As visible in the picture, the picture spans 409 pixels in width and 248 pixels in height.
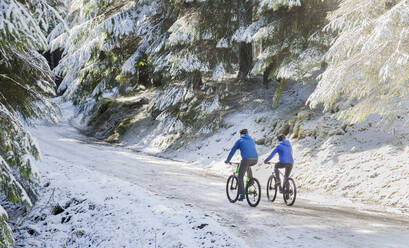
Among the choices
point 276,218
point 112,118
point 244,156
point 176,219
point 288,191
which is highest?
point 112,118

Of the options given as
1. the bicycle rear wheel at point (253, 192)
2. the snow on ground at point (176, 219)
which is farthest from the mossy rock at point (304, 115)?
the bicycle rear wheel at point (253, 192)

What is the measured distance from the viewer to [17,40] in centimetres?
485

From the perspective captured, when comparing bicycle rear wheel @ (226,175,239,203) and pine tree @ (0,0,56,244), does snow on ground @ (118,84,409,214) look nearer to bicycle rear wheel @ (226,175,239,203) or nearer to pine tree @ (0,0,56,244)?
bicycle rear wheel @ (226,175,239,203)

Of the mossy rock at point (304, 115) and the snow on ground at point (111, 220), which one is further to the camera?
the mossy rock at point (304, 115)

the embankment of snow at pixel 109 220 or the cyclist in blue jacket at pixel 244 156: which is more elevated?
the cyclist in blue jacket at pixel 244 156

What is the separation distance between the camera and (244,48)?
19250mm

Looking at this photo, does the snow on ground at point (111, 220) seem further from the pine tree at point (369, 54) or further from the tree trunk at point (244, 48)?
the tree trunk at point (244, 48)

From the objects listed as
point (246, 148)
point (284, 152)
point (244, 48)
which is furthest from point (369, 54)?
point (244, 48)

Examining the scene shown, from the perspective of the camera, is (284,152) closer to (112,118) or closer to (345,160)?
(345,160)

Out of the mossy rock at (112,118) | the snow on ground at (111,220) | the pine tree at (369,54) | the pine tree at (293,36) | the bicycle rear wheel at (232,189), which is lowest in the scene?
the snow on ground at (111,220)

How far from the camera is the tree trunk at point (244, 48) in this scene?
16.8 meters

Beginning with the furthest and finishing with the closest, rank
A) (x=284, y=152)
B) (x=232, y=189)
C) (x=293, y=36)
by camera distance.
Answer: (x=293, y=36) → (x=232, y=189) → (x=284, y=152)

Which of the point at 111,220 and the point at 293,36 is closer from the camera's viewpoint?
the point at 111,220

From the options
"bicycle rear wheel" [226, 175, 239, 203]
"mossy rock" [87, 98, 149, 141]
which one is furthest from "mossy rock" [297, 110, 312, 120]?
"mossy rock" [87, 98, 149, 141]
